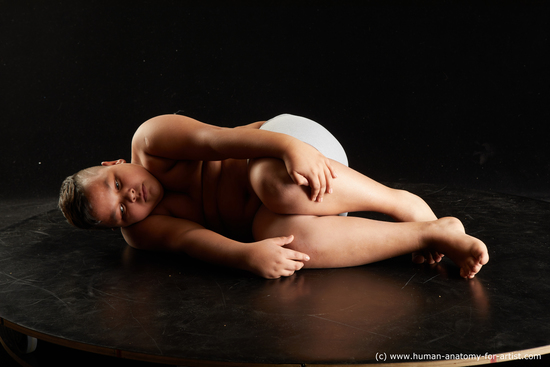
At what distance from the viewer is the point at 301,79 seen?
122 inches

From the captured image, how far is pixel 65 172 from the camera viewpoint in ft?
10.5

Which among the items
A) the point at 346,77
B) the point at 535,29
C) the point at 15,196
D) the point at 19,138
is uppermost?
the point at 535,29

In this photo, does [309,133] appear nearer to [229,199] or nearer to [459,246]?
[229,199]

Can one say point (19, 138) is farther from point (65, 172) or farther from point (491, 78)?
point (491, 78)

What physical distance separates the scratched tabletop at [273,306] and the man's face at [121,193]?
0.13 meters

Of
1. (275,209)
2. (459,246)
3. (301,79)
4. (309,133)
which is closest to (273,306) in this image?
(275,209)

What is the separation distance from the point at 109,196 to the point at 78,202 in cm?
9

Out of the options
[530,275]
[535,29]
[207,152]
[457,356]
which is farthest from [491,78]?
[457,356]

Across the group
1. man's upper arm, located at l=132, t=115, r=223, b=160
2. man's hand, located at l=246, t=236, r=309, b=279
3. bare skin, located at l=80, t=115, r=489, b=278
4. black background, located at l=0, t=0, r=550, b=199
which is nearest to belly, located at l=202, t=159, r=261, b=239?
bare skin, located at l=80, t=115, r=489, b=278

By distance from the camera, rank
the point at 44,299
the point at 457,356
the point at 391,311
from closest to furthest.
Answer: the point at 457,356
the point at 391,311
the point at 44,299

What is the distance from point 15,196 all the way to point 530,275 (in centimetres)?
283

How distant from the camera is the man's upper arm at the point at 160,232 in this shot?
Result: 1539mm

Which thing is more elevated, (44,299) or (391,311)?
(391,311)

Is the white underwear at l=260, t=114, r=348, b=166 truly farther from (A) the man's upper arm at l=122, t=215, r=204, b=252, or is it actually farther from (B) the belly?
(A) the man's upper arm at l=122, t=215, r=204, b=252
